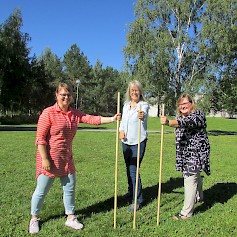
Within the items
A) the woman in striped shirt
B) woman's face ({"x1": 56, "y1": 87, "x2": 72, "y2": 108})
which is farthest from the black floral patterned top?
woman's face ({"x1": 56, "y1": 87, "x2": 72, "y2": 108})

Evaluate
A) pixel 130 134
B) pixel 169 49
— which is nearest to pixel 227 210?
pixel 130 134

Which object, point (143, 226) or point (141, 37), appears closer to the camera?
point (143, 226)

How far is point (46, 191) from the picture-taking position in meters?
4.29

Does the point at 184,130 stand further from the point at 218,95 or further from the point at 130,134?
the point at 218,95

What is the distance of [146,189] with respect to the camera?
650 centimetres

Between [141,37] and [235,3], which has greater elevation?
[235,3]

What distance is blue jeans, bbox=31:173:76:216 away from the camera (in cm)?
423

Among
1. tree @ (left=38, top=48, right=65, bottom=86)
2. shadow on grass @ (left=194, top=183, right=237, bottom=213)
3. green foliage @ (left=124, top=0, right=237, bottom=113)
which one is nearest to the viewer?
shadow on grass @ (left=194, top=183, right=237, bottom=213)

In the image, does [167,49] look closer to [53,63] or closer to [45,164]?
[45,164]

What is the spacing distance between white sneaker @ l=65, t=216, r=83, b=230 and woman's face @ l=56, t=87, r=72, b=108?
1573 millimetres

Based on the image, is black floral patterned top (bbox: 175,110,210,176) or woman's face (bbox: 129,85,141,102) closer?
black floral patterned top (bbox: 175,110,210,176)

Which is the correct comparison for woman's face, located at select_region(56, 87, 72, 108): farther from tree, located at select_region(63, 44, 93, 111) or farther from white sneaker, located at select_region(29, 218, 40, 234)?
tree, located at select_region(63, 44, 93, 111)

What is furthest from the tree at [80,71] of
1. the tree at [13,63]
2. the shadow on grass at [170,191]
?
the shadow on grass at [170,191]

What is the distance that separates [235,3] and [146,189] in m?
20.4
